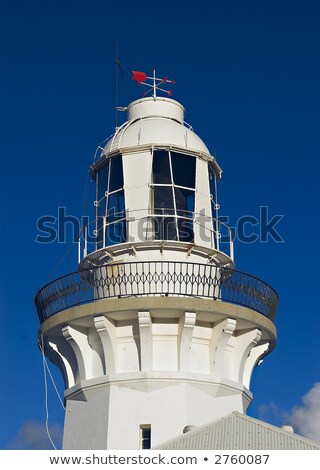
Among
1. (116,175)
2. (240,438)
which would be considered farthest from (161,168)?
(240,438)

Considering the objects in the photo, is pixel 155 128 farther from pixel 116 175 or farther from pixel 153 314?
pixel 153 314

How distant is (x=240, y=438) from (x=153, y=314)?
4312 mm

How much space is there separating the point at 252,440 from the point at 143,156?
303 inches

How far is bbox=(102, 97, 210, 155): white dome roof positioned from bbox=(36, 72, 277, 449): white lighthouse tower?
46 mm

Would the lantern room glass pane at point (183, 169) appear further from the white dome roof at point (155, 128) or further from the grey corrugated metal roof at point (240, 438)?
the grey corrugated metal roof at point (240, 438)

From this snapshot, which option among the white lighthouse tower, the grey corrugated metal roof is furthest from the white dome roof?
the grey corrugated metal roof

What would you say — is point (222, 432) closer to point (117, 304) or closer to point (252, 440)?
point (252, 440)

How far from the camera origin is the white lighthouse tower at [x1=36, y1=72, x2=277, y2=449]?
20906 mm

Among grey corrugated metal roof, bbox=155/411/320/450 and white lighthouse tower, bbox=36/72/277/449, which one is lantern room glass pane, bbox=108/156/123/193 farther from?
grey corrugated metal roof, bbox=155/411/320/450

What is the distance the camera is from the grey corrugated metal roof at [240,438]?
17156 mm

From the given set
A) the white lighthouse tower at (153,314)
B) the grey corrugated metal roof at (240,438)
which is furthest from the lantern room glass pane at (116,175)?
the grey corrugated metal roof at (240,438)
